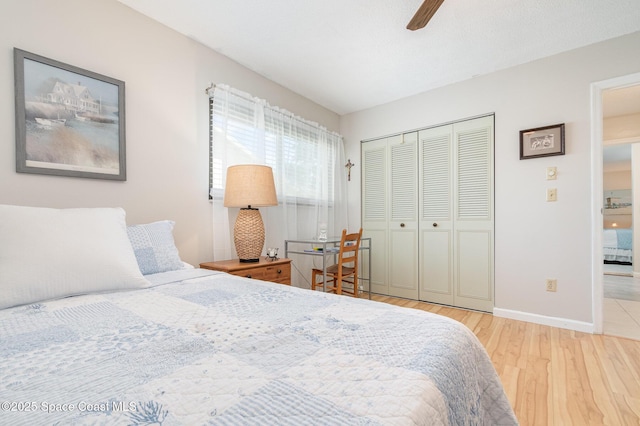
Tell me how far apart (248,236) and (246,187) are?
0.39 m

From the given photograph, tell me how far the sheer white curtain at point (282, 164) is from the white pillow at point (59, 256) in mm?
1200

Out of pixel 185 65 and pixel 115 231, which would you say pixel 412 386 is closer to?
pixel 115 231

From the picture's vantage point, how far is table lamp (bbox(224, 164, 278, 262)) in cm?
231

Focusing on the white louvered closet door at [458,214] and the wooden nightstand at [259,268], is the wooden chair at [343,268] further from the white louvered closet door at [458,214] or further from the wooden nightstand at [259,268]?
the white louvered closet door at [458,214]

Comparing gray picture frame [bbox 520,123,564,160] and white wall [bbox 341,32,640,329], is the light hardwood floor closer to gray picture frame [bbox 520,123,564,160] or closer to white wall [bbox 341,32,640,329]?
white wall [bbox 341,32,640,329]

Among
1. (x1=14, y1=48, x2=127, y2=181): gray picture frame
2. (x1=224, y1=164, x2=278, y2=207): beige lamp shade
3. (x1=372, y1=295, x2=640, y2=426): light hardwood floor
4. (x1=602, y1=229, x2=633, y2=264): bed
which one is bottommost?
(x1=372, y1=295, x2=640, y2=426): light hardwood floor

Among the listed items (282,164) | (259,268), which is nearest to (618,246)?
(282,164)

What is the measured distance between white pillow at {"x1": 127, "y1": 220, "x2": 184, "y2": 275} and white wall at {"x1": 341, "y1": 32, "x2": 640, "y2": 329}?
2.91m

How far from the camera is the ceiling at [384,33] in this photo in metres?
2.05

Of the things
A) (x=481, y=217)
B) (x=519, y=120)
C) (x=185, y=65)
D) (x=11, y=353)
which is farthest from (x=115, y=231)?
(x=519, y=120)

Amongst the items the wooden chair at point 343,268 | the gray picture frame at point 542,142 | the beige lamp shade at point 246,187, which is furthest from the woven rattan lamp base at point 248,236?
the gray picture frame at point 542,142

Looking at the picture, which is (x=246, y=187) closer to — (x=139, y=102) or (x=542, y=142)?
(x=139, y=102)

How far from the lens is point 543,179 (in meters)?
2.72

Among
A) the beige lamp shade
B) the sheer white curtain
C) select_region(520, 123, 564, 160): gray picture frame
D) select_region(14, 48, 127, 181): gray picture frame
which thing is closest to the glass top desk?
the sheer white curtain
